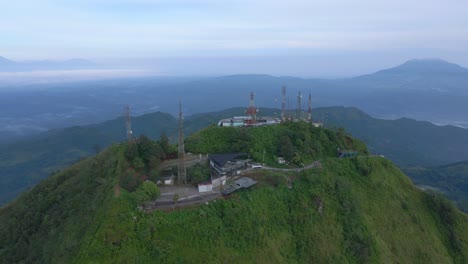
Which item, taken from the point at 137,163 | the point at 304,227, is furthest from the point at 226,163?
the point at 304,227

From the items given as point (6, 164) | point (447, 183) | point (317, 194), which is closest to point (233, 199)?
point (317, 194)

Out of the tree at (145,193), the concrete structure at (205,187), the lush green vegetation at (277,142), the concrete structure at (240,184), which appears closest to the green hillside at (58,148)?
the lush green vegetation at (277,142)

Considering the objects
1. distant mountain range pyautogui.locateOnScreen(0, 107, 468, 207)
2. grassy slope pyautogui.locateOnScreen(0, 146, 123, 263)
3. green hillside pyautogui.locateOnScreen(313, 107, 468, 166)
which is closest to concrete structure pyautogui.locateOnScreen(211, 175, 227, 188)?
grassy slope pyautogui.locateOnScreen(0, 146, 123, 263)

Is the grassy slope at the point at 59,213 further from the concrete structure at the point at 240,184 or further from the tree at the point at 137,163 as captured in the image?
the concrete structure at the point at 240,184

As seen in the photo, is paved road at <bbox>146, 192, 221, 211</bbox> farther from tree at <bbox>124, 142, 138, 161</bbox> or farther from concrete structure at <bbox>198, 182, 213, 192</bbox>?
tree at <bbox>124, 142, 138, 161</bbox>

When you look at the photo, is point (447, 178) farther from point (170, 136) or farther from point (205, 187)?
point (205, 187)
